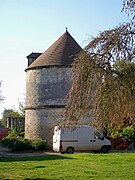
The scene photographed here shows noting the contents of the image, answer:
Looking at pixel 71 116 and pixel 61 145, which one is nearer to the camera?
pixel 71 116

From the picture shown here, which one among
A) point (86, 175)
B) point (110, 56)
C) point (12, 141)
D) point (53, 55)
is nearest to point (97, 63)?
point (110, 56)

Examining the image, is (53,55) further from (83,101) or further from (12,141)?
(83,101)

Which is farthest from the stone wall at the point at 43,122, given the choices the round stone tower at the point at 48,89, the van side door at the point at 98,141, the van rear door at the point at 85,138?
the van side door at the point at 98,141

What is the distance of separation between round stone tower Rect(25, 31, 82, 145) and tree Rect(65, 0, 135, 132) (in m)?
22.7

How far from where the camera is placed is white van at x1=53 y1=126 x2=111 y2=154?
28469 mm

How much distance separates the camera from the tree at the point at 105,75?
36.9 feet

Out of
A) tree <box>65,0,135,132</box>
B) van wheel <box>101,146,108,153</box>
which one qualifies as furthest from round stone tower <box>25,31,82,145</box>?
tree <box>65,0,135,132</box>

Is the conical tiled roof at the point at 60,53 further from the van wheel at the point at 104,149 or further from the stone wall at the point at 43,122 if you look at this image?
the van wheel at the point at 104,149

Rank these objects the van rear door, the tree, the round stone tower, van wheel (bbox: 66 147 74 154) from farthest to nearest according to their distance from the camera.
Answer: the round stone tower < van wheel (bbox: 66 147 74 154) < the van rear door < the tree

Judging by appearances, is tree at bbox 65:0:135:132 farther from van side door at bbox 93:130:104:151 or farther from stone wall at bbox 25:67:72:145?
stone wall at bbox 25:67:72:145

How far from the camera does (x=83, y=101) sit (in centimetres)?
1159

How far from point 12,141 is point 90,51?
22591mm

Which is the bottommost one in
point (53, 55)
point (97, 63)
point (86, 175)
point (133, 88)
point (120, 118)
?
point (86, 175)

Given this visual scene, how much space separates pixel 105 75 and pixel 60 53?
25420 mm
